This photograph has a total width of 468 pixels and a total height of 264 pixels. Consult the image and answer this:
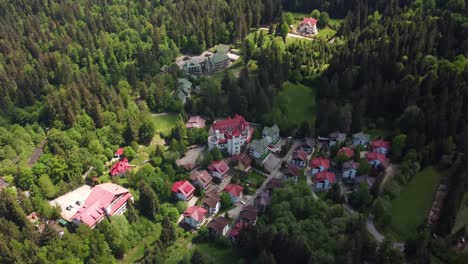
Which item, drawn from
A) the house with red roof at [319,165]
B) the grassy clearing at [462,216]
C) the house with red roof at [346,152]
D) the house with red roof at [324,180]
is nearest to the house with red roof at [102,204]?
the house with red roof at [324,180]

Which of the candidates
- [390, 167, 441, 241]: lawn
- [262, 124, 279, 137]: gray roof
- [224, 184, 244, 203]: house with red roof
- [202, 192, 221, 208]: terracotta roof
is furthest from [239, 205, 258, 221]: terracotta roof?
[390, 167, 441, 241]: lawn

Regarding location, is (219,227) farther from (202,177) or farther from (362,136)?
(362,136)

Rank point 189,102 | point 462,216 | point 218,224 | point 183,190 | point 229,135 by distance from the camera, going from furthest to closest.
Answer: point 189,102 → point 229,135 → point 183,190 → point 218,224 → point 462,216

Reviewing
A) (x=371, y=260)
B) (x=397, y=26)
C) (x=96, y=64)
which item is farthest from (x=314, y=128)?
(x=96, y=64)

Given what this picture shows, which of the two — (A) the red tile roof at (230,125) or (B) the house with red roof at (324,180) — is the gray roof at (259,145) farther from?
(B) the house with red roof at (324,180)

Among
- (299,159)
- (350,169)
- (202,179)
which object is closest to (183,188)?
(202,179)

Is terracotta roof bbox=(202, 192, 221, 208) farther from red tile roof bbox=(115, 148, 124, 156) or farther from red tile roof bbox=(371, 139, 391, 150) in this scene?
red tile roof bbox=(371, 139, 391, 150)
